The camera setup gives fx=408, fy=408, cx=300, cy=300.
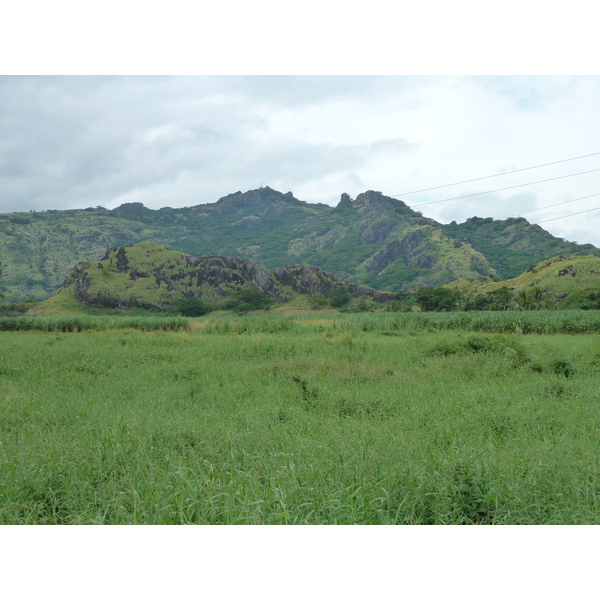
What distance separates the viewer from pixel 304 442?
15.3 ft

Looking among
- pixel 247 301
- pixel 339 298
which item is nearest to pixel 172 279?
pixel 247 301

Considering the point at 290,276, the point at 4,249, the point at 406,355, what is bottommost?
the point at 406,355

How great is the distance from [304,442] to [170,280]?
91.0 m

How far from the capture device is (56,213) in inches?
7500

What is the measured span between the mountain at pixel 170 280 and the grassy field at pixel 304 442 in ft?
250

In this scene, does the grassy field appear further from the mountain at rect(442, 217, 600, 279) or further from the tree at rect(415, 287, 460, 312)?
the mountain at rect(442, 217, 600, 279)

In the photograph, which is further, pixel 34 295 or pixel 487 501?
pixel 34 295

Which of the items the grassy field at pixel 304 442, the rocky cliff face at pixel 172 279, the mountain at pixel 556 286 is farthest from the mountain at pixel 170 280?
the grassy field at pixel 304 442

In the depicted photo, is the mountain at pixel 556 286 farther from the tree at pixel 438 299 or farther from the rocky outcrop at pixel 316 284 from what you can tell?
the rocky outcrop at pixel 316 284

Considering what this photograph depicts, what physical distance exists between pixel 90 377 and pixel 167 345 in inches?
264

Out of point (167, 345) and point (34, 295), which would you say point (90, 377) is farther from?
point (34, 295)

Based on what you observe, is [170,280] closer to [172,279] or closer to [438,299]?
[172,279]

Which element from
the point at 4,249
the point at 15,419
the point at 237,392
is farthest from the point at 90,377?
the point at 4,249

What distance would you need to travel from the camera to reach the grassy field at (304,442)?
3230mm
